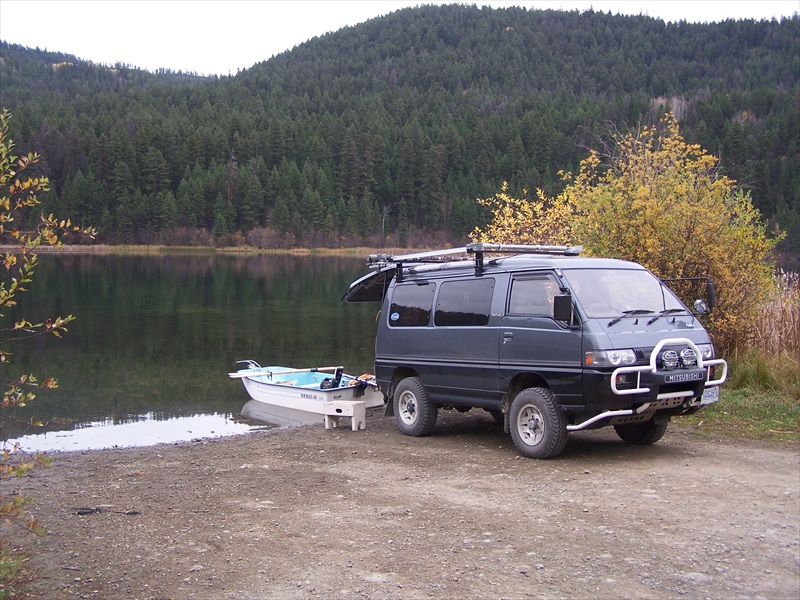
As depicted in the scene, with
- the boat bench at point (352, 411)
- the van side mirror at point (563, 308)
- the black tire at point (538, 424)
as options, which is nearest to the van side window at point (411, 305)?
the boat bench at point (352, 411)

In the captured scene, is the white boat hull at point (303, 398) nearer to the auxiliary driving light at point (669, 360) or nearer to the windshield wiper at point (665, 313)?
the windshield wiper at point (665, 313)

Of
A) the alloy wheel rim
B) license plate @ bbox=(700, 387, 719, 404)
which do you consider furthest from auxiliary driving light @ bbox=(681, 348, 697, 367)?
the alloy wheel rim

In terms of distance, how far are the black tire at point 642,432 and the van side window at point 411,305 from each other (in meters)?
3.12

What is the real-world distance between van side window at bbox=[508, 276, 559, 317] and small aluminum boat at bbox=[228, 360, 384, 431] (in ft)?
13.4

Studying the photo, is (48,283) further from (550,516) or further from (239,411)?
(550,516)

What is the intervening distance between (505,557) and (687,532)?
1.64 metres

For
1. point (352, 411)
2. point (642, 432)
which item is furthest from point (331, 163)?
point (642, 432)

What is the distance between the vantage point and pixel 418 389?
12242 millimetres

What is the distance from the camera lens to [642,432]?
11.2m

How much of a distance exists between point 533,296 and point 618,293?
103 cm

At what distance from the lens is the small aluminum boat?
1411cm

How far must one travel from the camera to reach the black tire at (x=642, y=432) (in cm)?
1098

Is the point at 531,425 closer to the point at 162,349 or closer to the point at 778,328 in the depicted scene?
the point at 778,328

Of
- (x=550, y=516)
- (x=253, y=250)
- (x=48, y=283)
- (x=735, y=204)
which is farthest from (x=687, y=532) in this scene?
(x=253, y=250)
